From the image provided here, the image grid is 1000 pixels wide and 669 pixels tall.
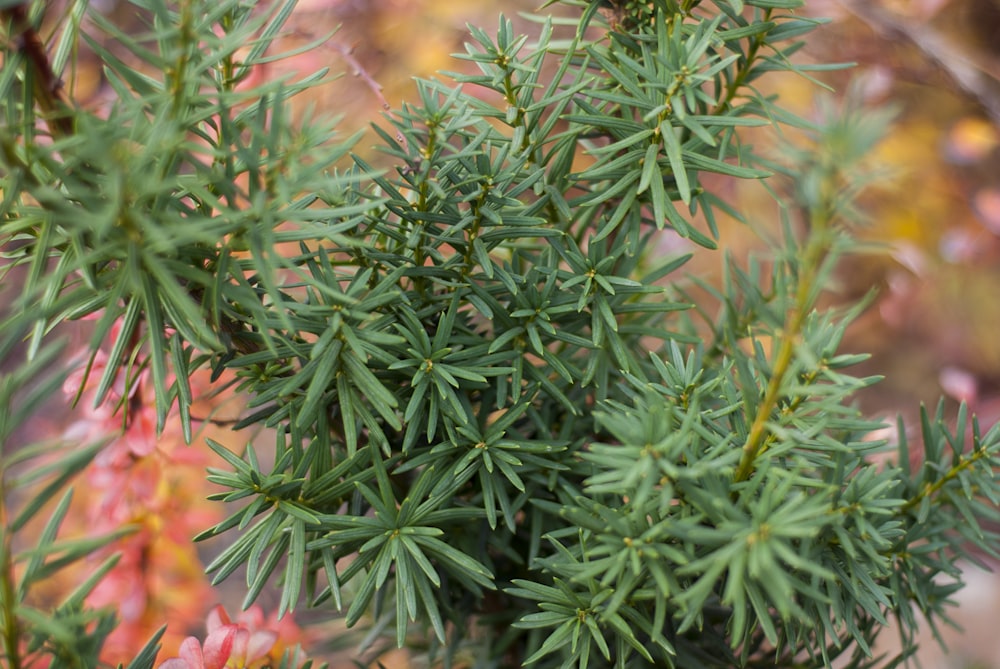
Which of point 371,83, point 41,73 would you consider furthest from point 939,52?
point 41,73

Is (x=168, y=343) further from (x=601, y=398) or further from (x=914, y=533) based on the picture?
(x=914, y=533)

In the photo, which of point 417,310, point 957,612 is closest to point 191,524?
point 417,310

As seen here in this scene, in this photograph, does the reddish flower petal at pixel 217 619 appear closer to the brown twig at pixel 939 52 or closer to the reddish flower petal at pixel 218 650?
the reddish flower petal at pixel 218 650

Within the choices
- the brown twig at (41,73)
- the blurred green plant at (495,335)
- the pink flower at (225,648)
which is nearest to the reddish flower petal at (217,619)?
the pink flower at (225,648)

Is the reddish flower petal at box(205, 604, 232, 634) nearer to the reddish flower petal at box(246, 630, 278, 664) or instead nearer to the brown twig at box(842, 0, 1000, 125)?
the reddish flower petal at box(246, 630, 278, 664)

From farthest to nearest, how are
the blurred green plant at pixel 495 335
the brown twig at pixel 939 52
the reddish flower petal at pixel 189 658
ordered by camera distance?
the brown twig at pixel 939 52, the reddish flower petal at pixel 189 658, the blurred green plant at pixel 495 335

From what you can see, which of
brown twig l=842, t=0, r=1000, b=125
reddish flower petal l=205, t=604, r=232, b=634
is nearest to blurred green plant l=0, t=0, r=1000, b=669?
reddish flower petal l=205, t=604, r=232, b=634
